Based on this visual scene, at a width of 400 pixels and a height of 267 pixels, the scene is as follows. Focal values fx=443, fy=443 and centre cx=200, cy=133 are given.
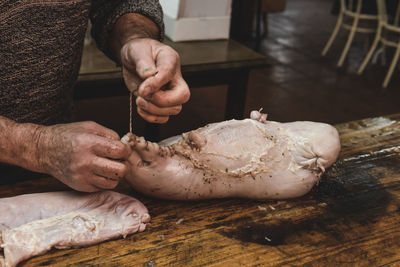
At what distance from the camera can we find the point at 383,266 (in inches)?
58.6

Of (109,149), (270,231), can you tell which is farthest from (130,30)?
(270,231)

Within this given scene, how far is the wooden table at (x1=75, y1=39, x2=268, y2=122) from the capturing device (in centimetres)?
300

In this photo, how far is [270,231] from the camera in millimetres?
1608

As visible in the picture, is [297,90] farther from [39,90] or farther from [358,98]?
[39,90]

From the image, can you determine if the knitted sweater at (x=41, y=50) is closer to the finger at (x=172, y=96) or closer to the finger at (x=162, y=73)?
the finger at (x=162, y=73)

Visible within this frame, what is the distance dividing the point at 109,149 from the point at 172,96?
0.26 metres

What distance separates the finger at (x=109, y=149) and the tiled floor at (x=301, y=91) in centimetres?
285

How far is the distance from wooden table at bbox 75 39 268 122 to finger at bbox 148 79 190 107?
5.34 ft

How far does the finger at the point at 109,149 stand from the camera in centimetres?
136

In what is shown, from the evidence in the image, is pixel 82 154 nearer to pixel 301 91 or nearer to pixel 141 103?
pixel 141 103

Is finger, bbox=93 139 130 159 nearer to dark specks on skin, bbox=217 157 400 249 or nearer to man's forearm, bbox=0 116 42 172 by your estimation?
man's forearm, bbox=0 116 42 172

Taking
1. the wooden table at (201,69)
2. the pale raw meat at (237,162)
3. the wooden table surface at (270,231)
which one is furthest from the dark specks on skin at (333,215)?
the wooden table at (201,69)

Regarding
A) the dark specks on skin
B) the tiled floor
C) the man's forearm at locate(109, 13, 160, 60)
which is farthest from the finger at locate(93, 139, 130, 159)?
the tiled floor

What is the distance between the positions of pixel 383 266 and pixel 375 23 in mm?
7142
